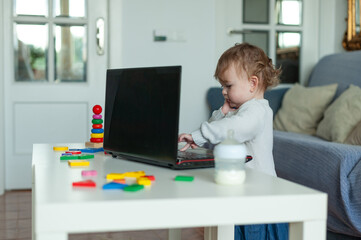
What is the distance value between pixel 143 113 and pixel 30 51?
2470 millimetres

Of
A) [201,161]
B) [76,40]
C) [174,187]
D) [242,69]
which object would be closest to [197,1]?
[76,40]

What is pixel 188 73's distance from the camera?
144 inches

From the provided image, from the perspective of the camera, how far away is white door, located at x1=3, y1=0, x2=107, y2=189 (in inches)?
137

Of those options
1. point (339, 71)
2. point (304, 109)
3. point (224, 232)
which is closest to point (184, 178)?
point (224, 232)

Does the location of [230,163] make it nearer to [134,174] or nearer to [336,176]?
[134,174]

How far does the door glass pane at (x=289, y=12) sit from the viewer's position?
3.86 meters

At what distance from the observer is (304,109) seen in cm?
328

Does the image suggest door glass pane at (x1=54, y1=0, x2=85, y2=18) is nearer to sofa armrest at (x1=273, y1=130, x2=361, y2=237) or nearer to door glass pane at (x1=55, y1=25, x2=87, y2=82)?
door glass pane at (x1=55, y1=25, x2=87, y2=82)

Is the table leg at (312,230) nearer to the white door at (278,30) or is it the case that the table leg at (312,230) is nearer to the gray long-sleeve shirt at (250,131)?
the gray long-sleeve shirt at (250,131)

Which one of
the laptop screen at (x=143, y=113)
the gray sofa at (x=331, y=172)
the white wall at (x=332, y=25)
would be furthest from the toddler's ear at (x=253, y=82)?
the white wall at (x=332, y=25)

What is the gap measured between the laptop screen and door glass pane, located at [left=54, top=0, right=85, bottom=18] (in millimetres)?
2174

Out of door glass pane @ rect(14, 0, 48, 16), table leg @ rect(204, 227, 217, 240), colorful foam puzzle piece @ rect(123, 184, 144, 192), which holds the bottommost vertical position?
table leg @ rect(204, 227, 217, 240)

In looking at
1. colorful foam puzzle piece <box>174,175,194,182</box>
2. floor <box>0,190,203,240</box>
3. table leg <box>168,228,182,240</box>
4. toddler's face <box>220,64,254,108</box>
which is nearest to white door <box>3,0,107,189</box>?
floor <box>0,190,203,240</box>

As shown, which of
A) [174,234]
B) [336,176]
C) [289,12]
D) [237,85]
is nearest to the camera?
[237,85]
